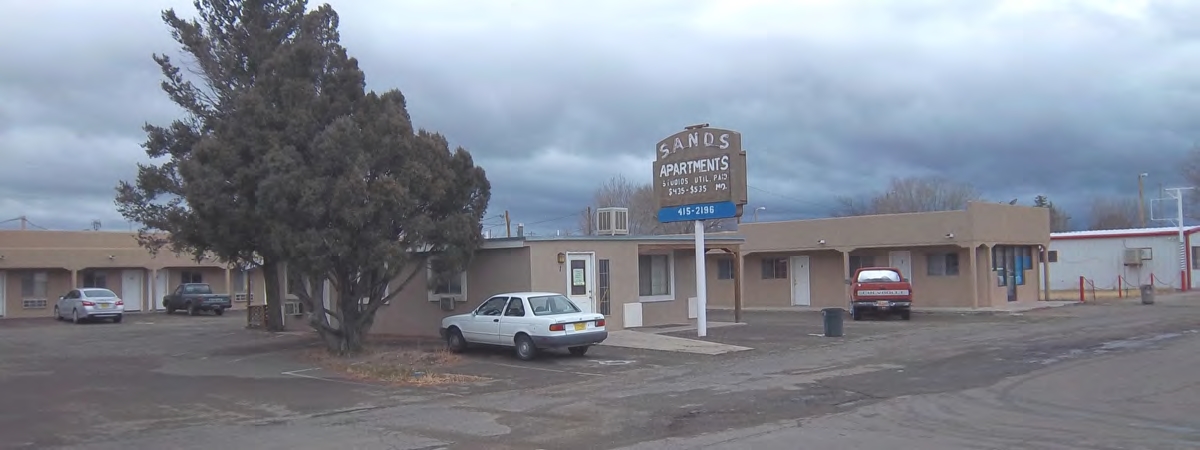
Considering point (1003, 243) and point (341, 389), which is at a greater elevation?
point (1003, 243)

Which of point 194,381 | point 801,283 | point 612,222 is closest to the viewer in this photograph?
point 194,381

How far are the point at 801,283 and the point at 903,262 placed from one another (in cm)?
465

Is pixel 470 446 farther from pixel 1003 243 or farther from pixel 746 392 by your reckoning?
pixel 1003 243

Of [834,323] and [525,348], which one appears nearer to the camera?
[525,348]

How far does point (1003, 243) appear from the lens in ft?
121

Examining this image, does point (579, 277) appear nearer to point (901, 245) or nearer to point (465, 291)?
point (465, 291)

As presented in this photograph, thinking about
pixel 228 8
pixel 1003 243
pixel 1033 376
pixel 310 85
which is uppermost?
pixel 228 8

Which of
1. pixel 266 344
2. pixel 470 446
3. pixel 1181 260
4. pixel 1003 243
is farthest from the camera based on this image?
pixel 1181 260

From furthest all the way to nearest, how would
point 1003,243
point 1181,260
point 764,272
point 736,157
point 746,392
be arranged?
point 1181,260, point 764,272, point 1003,243, point 736,157, point 746,392

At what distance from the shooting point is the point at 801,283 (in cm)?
4103

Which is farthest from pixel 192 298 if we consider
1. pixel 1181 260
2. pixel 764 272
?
pixel 1181 260

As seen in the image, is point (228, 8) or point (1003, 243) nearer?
point (228, 8)

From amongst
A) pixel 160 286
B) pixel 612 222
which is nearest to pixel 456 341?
pixel 612 222

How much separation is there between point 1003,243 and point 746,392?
26.2 meters
